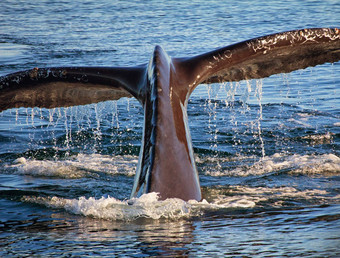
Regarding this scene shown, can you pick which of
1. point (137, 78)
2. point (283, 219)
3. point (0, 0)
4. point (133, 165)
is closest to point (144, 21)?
point (0, 0)

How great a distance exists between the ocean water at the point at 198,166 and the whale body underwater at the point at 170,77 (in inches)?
23.5

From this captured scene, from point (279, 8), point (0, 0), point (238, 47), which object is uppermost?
point (0, 0)

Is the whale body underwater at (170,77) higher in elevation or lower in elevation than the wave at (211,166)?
higher

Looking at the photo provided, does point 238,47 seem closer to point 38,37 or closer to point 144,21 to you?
point 38,37

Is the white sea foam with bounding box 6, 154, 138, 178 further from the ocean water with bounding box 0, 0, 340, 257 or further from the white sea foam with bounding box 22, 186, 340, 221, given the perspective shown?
the white sea foam with bounding box 22, 186, 340, 221

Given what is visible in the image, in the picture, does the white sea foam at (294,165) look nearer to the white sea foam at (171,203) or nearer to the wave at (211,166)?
the wave at (211,166)

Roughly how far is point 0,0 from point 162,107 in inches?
1236

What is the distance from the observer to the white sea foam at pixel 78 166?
8.58m

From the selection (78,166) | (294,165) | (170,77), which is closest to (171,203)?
(170,77)

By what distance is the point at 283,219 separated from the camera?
5465 millimetres

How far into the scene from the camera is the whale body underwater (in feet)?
19.7

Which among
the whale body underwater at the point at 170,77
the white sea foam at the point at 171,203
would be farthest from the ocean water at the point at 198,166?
the whale body underwater at the point at 170,77

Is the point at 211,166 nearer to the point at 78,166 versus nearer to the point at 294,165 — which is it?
the point at 294,165

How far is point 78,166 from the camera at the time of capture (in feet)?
29.5
